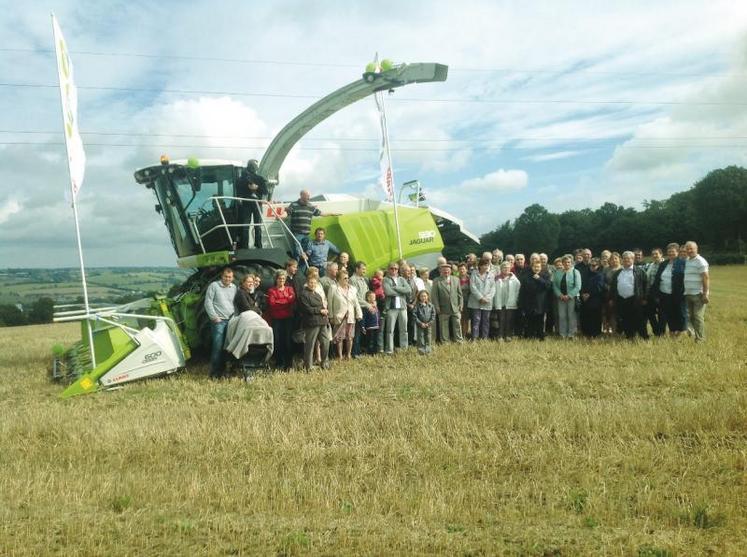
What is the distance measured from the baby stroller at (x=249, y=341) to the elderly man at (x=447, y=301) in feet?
11.0

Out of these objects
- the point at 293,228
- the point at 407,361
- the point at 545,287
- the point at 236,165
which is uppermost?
the point at 236,165

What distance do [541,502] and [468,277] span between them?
737 centimetres

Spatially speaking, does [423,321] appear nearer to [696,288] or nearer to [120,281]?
[696,288]

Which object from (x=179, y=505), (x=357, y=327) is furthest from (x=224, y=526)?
(x=357, y=327)

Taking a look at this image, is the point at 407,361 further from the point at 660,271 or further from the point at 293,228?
the point at 660,271

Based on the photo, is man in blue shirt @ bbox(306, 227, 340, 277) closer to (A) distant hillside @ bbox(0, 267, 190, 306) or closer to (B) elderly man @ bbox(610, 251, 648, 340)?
(A) distant hillside @ bbox(0, 267, 190, 306)

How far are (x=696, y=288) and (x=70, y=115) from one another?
9724 mm

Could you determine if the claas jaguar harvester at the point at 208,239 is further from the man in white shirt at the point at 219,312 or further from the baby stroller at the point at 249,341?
the baby stroller at the point at 249,341

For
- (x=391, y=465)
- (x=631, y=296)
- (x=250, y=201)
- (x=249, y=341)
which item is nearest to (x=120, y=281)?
(x=250, y=201)

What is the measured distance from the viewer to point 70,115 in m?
8.66

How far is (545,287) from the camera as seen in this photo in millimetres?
10875

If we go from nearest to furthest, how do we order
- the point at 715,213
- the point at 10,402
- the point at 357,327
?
the point at 10,402, the point at 357,327, the point at 715,213

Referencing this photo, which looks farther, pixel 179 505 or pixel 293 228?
pixel 293 228

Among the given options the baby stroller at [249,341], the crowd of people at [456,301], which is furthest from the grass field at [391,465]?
the crowd of people at [456,301]
